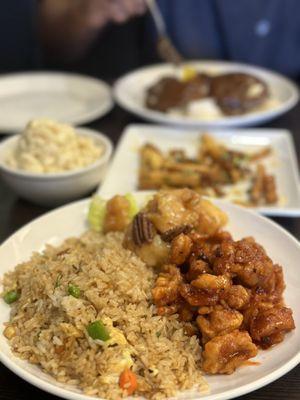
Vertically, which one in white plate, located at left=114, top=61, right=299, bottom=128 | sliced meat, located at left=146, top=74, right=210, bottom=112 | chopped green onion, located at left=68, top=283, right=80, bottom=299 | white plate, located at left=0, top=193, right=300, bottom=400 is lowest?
white plate, located at left=114, top=61, right=299, bottom=128

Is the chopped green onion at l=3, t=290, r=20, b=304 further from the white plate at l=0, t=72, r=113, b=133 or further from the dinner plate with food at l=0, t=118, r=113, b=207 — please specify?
the white plate at l=0, t=72, r=113, b=133

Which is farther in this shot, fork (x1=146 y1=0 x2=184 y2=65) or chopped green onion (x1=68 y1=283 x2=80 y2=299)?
fork (x1=146 y1=0 x2=184 y2=65)

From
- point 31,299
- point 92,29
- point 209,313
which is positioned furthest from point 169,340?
point 92,29

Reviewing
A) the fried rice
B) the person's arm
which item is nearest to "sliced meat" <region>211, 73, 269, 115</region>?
the person's arm

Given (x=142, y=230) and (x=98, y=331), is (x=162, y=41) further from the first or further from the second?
(x=98, y=331)

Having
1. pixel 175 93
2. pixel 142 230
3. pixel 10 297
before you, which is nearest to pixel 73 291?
pixel 10 297

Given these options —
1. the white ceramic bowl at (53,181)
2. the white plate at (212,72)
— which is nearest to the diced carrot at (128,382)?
the white ceramic bowl at (53,181)

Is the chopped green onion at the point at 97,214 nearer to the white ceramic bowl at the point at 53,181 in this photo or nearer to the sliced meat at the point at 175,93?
the white ceramic bowl at the point at 53,181
